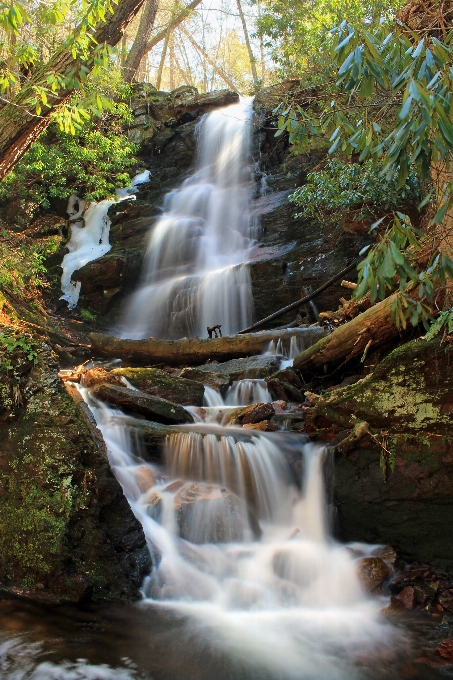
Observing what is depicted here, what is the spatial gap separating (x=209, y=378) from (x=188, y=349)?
1.52 metres

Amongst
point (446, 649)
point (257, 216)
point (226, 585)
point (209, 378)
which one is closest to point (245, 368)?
point (209, 378)

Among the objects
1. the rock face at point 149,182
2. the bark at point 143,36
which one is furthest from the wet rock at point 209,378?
the bark at point 143,36

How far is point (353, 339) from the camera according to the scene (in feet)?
21.8

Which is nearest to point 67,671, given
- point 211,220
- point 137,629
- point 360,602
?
point 137,629

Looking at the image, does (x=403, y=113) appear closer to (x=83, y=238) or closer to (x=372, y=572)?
(x=372, y=572)

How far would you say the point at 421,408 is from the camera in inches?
189

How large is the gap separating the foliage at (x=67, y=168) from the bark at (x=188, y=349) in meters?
7.70

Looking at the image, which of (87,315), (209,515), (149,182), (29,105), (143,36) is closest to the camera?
(209,515)

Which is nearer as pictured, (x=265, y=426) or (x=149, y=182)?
(x=265, y=426)

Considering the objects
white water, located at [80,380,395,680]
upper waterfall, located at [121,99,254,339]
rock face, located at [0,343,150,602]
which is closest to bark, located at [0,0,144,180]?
rock face, located at [0,343,150,602]

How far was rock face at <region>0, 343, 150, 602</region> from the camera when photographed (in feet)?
12.8

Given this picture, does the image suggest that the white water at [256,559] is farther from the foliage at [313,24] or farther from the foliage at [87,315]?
the foliage at [87,315]

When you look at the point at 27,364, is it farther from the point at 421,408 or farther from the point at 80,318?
the point at 80,318

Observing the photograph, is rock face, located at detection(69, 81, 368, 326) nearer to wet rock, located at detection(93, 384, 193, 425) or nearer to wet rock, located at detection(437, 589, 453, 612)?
wet rock, located at detection(93, 384, 193, 425)
